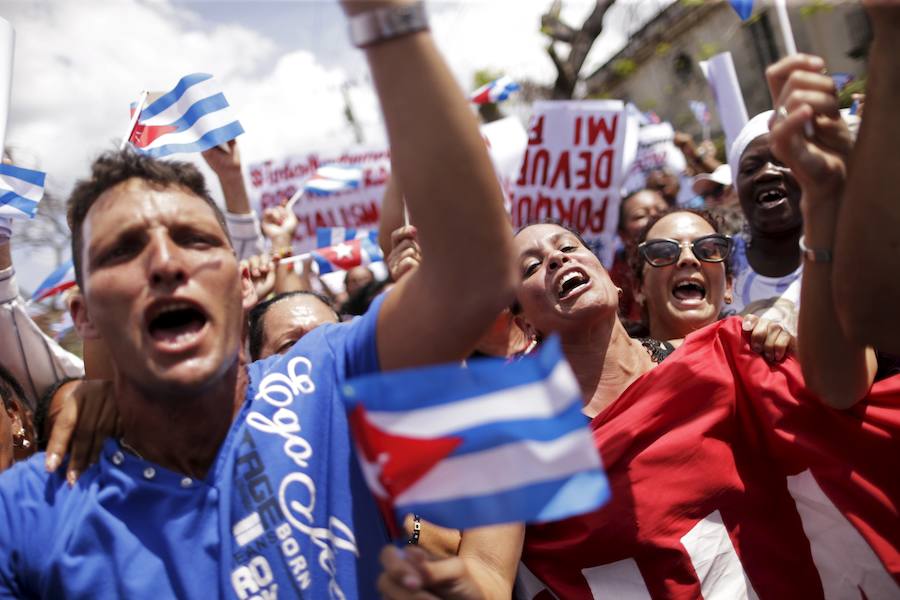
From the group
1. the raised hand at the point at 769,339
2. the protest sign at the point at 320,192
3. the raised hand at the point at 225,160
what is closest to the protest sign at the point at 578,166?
the raised hand at the point at 225,160

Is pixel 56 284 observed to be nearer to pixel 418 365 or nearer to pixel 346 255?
pixel 346 255

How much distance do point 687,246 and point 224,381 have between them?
1.96 meters

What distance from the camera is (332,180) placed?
7.09m

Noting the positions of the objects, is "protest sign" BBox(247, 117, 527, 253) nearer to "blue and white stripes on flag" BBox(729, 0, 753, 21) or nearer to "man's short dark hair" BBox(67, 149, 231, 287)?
"blue and white stripes on flag" BBox(729, 0, 753, 21)

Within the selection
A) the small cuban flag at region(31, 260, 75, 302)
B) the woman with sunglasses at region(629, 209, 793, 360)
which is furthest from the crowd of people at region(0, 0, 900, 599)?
the small cuban flag at region(31, 260, 75, 302)

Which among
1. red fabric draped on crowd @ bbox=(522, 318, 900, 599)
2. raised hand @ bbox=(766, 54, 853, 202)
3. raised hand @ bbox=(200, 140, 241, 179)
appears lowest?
red fabric draped on crowd @ bbox=(522, 318, 900, 599)

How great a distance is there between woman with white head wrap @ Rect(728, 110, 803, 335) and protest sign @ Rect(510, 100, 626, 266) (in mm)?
1520

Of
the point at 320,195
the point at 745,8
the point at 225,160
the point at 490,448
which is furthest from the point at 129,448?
the point at 320,195

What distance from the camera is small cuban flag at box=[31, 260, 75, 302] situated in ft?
13.8

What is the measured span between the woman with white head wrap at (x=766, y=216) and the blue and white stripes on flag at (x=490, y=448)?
2.23m

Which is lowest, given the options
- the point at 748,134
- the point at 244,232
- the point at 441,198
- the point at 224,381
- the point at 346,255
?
the point at 346,255

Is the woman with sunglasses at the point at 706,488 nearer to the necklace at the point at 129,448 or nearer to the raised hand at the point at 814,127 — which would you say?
the raised hand at the point at 814,127

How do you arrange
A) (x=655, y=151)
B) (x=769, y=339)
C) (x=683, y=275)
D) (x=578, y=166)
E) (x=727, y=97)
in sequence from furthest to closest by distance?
(x=655, y=151) → (x=578, y=166) → (x=727, y=97) → (x=683, y=275) → (x=769, y=339)

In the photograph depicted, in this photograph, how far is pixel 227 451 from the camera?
1.43 m
